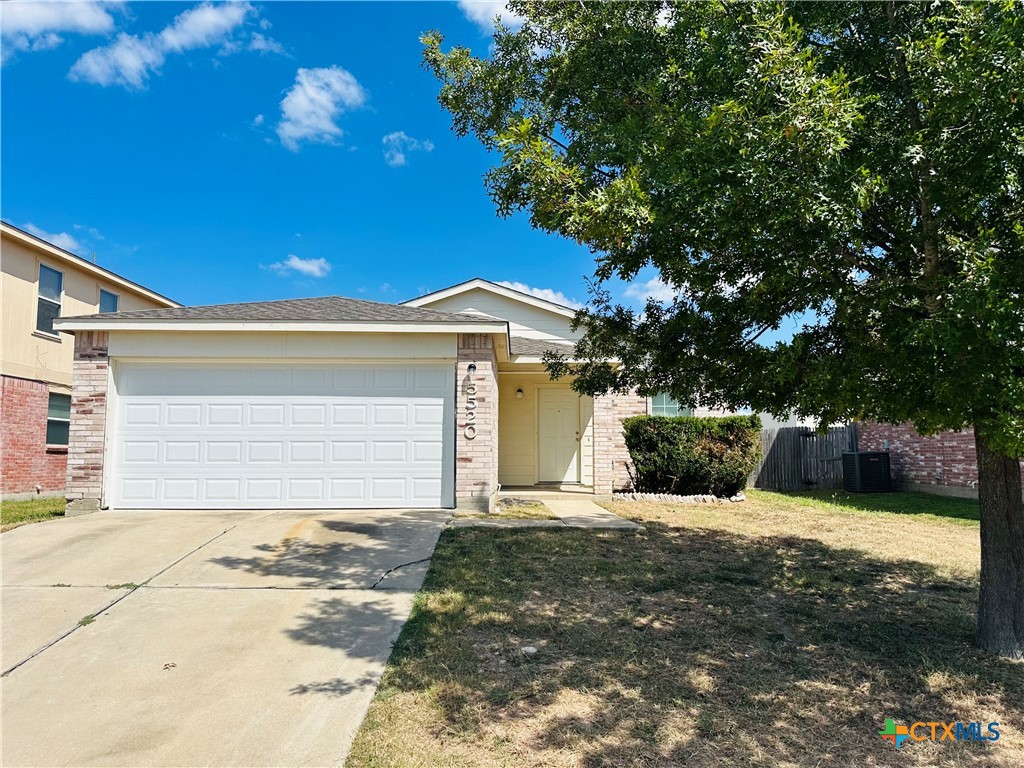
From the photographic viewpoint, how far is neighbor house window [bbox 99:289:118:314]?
609 inches

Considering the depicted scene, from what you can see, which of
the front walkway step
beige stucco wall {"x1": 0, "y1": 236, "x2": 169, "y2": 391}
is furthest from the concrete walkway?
beige stucco wall {"x1": 0, "y1": 236, "x2": 169, "y2": 391}

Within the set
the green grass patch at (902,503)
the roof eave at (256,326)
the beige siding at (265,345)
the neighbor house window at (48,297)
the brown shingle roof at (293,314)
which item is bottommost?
the green grass patch at (902,503)

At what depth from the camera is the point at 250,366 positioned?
9453 mm

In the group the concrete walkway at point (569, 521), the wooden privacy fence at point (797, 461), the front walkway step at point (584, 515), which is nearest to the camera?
the concrete walkway at point (569, 521)

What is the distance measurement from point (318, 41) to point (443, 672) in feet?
34.7

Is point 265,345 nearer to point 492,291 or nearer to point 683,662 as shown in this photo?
point 492,291

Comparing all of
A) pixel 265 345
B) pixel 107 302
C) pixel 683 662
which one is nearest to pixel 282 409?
pixel 265 345

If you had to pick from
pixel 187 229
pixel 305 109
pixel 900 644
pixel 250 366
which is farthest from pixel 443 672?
pixel 187 229

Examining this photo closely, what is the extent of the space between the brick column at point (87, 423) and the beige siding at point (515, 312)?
26.2 feet

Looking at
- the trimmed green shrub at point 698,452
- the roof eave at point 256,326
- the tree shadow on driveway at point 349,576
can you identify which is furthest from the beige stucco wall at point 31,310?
the trimmed green shrub at point 698,452

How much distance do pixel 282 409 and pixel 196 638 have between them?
5298 mm

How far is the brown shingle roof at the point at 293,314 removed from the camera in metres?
9.23

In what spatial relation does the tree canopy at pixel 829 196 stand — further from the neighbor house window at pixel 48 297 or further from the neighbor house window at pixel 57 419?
the neighbor house window at pixel 57 419

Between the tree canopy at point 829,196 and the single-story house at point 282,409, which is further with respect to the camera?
the single-story house at point 282,409
